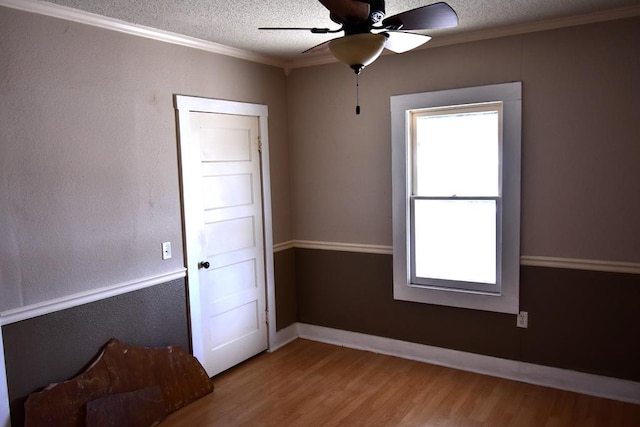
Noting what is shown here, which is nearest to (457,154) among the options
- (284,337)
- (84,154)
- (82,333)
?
(284,337)

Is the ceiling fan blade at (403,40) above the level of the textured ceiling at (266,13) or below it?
below

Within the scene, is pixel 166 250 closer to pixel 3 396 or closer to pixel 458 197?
pixel 3 396

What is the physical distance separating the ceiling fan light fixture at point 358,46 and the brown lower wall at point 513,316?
2.11m

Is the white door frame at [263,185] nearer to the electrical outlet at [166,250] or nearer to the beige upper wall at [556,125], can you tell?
the electrical outlet at [166,250]

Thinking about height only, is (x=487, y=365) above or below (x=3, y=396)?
below

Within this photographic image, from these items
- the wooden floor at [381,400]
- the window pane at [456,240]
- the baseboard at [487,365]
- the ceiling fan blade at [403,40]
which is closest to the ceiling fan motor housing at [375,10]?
the ceiling fan blade at [403,40]

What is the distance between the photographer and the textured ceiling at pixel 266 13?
2.70m

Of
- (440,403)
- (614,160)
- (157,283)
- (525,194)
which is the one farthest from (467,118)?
(157,283)

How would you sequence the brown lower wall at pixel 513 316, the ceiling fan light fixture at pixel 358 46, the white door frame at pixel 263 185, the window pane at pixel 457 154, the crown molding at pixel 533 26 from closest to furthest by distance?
the ceiling fan light fixture at pixel 358 46, the crown molding at pixel 533 26, the brown lower wall at pixel 513 316, the white door frame at pixel 263 185, the window pane at pixel 457 154

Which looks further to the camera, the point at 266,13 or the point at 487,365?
the point at 487,365

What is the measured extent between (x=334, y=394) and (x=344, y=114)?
2.21 meters

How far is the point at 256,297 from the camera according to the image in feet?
13.5

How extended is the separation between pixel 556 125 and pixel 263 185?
2.24m

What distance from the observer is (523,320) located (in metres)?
3.49
